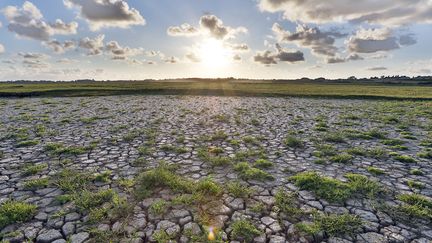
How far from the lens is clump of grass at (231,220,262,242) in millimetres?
3932

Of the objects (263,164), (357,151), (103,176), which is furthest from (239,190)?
Answer: (357,151)

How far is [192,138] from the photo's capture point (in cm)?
1013

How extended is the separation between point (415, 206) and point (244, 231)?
3305mm

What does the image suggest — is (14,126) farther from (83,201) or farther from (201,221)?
(201,221)

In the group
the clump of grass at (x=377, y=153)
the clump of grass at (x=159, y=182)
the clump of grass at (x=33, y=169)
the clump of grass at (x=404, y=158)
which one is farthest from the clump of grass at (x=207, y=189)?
the clump of grass at (x=404, y=158)

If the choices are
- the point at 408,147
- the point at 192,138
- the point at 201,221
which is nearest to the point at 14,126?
the point at 192,138

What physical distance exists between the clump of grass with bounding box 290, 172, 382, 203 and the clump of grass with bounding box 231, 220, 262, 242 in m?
1.90

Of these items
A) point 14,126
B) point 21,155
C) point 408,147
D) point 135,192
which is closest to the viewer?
point 135,192

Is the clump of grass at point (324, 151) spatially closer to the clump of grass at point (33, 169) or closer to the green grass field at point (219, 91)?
the clump of grass at point (33, 169)

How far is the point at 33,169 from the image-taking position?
641cm

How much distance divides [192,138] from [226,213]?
5747 millimetres

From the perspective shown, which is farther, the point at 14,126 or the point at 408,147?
the point at 14,126

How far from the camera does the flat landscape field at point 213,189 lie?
4.09 m

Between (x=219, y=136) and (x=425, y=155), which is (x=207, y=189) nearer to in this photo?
(x=219, y=136)
